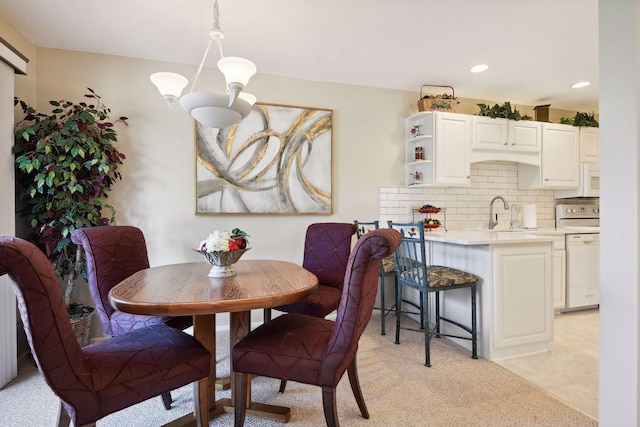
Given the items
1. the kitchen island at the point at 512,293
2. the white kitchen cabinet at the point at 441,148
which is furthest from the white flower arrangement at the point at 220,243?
the white kitchen cabinet at the point at 441,148

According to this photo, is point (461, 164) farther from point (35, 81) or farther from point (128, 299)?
point (35, 81)

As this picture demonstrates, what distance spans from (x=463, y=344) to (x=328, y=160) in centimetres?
208

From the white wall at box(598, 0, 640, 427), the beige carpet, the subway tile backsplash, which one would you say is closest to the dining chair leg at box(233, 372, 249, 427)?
the beige carpet

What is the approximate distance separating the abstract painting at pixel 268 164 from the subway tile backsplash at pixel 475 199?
803 mm

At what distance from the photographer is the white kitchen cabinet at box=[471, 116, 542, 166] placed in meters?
3.65

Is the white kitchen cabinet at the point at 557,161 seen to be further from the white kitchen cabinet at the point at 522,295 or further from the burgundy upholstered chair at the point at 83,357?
the burgundy upholstered chair at the point at 83,357

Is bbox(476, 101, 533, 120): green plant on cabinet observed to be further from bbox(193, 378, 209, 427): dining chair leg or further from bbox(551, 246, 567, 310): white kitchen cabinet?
bbox(193, 378, 209, 427): dining chair leg

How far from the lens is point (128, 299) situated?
133cm

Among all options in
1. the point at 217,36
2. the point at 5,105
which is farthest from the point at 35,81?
the point at 217,36

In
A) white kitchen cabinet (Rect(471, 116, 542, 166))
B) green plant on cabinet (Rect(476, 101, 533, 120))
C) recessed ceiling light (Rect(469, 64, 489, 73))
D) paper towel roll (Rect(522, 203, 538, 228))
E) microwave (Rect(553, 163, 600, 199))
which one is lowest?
paper towel roll (Rect(522, 203, 538, 228))

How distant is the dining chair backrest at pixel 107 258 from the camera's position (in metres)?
2.02

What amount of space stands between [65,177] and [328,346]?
2.29m

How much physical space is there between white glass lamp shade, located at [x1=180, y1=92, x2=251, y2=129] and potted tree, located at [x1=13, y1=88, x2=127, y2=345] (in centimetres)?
128

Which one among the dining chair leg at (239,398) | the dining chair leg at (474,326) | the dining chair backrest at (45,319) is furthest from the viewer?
the dining chair leg at (474,326)
